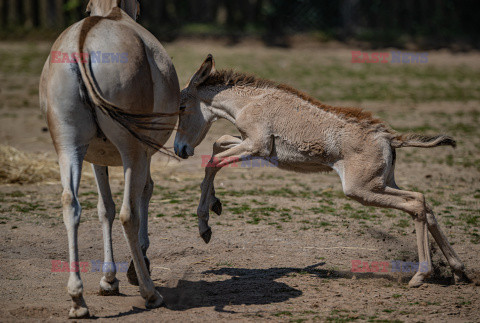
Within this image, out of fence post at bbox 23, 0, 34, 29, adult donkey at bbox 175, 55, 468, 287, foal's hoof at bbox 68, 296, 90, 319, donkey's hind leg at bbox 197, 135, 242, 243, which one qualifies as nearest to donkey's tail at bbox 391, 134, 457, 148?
adult donkey at bbox 175, 55, 468, 287

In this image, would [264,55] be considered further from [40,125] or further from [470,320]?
[470,320]

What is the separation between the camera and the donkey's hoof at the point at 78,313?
444cm

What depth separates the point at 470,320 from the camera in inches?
183

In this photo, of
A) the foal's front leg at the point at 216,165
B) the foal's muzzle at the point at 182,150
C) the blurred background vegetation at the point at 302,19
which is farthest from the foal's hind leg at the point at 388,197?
the blurred background vegetation at the point at 302,19

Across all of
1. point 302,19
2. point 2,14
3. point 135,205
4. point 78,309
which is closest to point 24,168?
point 135,205

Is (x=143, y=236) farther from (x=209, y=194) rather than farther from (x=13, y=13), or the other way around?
(x=13, y=13)

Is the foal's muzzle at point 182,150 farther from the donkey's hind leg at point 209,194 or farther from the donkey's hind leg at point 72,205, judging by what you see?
the donkey's hind leg at point 72,205

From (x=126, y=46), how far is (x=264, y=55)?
15.4m

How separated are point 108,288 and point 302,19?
19542 millimetres

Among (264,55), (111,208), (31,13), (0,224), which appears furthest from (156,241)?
(31,13)

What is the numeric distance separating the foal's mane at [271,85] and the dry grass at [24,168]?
3582mm

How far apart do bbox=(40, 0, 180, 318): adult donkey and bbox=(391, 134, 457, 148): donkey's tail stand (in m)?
2.16

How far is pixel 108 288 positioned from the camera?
16.7 feet

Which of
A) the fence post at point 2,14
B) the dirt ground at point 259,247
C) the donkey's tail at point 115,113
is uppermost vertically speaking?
the fence post at point 2,14
